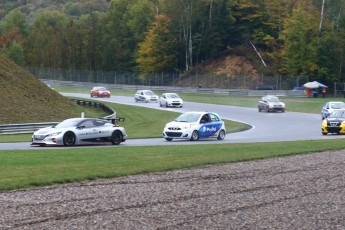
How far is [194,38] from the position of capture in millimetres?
114688

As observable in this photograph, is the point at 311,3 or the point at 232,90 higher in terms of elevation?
the point at 311,3

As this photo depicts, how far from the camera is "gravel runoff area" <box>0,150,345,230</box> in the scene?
1227 centimetres

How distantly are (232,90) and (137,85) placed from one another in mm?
20915

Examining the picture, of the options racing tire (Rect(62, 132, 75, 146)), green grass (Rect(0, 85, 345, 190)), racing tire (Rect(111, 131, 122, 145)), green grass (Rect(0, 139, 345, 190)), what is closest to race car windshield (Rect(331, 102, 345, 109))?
green grass (Rect(0, 85, 345, 190))

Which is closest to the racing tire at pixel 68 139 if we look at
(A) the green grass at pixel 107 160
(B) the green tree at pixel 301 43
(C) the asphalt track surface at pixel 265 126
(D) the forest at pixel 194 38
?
(C) the asphalt track surface at pixel 265 126

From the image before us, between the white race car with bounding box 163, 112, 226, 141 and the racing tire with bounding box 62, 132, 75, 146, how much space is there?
19.7 feet

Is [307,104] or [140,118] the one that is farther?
[307,104]

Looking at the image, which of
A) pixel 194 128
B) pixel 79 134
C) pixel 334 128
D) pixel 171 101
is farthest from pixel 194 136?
pixel 171 101

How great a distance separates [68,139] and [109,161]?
32.4 feet

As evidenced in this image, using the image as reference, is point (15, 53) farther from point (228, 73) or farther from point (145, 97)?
point (145, 97)

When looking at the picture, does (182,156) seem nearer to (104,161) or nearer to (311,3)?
(104,161)

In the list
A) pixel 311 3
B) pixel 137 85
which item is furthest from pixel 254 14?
pixel 137 85

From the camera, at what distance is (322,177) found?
18641 millimetres

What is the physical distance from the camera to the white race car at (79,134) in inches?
1200
